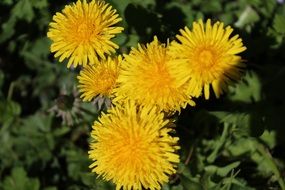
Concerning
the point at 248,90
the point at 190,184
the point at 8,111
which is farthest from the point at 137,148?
the point at 8,111

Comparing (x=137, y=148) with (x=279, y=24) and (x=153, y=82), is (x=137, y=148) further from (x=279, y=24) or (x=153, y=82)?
(x=279, y=24)

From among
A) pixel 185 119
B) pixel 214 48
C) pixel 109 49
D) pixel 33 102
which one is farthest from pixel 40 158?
pixel 214 48

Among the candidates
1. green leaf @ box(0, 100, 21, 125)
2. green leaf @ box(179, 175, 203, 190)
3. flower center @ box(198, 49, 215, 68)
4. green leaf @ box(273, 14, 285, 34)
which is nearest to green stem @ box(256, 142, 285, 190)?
green leaf @ box(179, 175, 203, 190)

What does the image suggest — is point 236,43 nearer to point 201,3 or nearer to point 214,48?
point 214,48

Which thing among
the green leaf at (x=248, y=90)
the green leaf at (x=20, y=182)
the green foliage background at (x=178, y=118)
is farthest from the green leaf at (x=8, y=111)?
the green leaf at (x=248, y=90)

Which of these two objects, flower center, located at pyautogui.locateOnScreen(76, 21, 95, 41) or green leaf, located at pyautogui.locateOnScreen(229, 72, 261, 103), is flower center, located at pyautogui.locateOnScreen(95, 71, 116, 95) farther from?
green leaf, located at pyautogui.locateOnScreen(229, 72, 261, 103)
